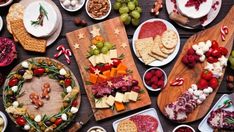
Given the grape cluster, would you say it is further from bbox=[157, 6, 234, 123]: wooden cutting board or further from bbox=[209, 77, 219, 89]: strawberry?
bbox=[209, 77, 219, 89]: strawberry

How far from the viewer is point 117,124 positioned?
2697 mm

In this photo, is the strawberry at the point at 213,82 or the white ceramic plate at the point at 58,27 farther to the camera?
the white ceramic plate at the point at 58,27

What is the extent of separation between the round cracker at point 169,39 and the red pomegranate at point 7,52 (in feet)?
2.57

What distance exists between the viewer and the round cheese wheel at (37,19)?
2701mm

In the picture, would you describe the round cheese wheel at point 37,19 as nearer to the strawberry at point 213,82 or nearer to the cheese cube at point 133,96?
the cheese cube at point 133,96

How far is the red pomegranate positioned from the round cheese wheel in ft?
0.40

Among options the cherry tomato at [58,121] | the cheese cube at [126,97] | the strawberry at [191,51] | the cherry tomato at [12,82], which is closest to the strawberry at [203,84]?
the strawberry at [191,51]

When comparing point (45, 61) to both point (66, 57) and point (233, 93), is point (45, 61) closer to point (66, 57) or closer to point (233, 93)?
point (66, 57)

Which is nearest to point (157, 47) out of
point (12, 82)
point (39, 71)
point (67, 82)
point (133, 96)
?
point (133, 96)

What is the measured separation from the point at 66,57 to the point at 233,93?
2.92ft

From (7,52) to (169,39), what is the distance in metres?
0.85

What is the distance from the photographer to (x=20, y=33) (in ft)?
8.99

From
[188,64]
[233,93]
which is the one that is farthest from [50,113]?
[233,93]

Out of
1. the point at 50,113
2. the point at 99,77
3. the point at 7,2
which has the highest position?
the point at 7,2
